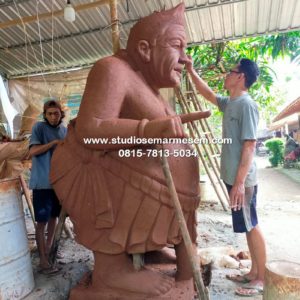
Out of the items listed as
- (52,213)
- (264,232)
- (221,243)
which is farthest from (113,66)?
(264,232)

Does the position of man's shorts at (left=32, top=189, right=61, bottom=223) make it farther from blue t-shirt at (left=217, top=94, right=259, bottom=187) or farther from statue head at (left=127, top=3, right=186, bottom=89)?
blue t-shirt at (left=217, top=94, right=259, bottom=187)

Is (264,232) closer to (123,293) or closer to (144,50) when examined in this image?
(123,293)

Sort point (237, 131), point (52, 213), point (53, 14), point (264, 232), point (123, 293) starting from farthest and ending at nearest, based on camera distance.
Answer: point (264, 232)
point (53, 14)
point (52, 213)
point (237, 131)
point (123, 293)

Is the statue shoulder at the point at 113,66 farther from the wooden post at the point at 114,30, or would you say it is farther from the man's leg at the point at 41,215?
the man's leg at the point at 41,215

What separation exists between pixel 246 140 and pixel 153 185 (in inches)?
36.3

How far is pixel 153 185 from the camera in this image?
1965 mm

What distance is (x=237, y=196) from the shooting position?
2.39m

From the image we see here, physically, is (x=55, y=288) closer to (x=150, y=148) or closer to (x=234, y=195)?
(x=150, y=148)

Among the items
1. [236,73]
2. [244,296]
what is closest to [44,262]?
[244,296]

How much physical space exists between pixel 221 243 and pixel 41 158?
2.43m

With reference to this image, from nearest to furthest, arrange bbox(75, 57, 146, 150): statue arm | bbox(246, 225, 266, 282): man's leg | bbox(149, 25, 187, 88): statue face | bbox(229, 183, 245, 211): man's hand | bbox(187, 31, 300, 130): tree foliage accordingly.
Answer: bbox(75, 57, 146, 150): statue arm
bbox(149, 25, 187, 88): statue face
bbox(229, 183, 245, 211): man's hand
bbox(246, 225, 266, 282): man's leg
bbox(187, 31, 300, 130): tree foliage

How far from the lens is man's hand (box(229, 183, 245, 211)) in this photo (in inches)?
94.0

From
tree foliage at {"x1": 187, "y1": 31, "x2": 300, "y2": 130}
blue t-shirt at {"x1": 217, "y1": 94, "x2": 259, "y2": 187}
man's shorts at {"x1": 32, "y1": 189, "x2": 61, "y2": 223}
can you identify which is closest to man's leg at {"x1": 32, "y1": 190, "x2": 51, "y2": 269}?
man's shorts at {"x1": 32, "y1": 189, "x2": 61, "y2": 223}

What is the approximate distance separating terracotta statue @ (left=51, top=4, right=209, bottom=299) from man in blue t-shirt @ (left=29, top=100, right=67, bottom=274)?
66cm
